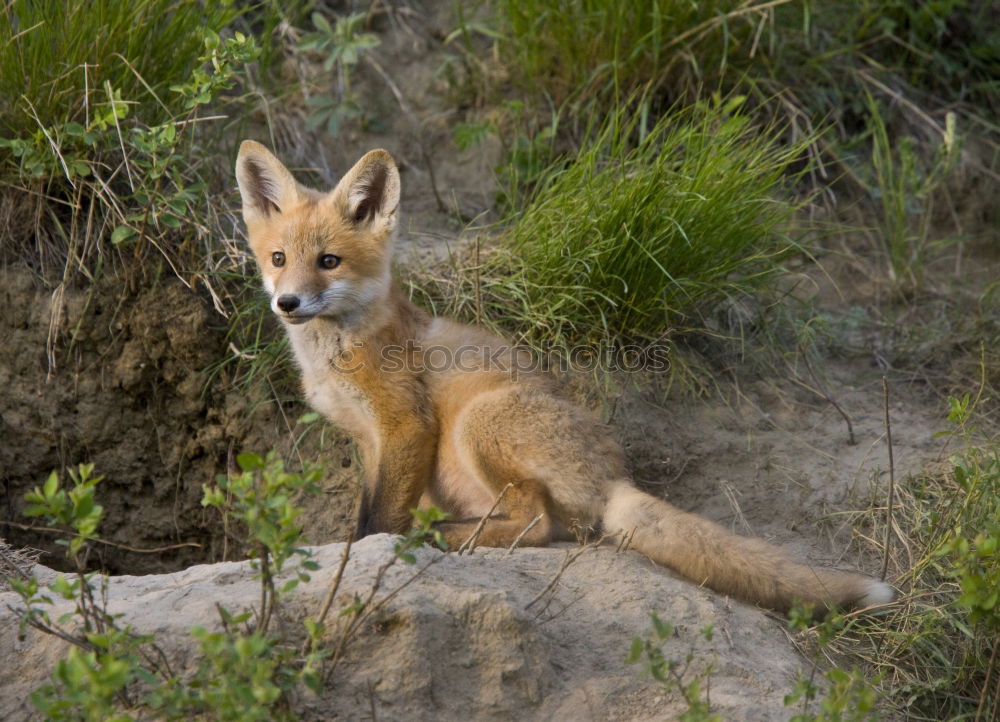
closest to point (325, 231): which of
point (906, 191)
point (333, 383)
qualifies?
point (333, 383)

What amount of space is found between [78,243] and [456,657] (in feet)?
9.31

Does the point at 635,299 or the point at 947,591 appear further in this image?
the point at 635,299

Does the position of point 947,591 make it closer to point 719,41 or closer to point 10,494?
point 719,41

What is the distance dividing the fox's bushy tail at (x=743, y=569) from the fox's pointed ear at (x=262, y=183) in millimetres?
1930

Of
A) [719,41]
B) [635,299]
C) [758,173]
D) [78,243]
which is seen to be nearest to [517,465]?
[635,299]

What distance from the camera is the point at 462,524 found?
3688mm

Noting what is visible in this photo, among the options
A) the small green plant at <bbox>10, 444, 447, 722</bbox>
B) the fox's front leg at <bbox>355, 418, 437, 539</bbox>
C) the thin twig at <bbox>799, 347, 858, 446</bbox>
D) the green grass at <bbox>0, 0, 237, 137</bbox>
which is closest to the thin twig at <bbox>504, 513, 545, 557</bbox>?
the fox's front leg at <bbox>355, 418, 437, 539</bbox>

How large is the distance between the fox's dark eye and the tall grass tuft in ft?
2.00

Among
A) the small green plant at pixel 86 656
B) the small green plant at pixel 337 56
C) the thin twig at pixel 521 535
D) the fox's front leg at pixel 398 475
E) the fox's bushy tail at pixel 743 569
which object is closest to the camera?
the small green plant at pixel 86 656

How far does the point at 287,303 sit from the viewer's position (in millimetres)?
3537

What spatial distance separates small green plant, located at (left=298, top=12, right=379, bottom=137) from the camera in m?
4.96

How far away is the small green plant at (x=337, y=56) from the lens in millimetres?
4961
